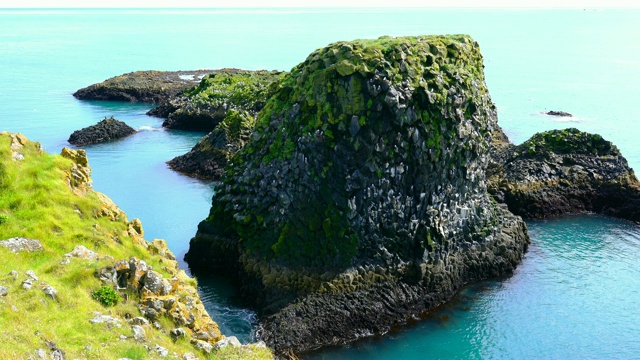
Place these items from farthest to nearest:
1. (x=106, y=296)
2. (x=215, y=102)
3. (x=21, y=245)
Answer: (x=215, y=102) → (x=21, y=245) → (x=106, y=296)

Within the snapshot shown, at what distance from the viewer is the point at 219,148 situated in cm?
6644

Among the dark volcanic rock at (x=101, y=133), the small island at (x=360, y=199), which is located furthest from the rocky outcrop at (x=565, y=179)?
the dark volcanic rock at (x=101, y=133)

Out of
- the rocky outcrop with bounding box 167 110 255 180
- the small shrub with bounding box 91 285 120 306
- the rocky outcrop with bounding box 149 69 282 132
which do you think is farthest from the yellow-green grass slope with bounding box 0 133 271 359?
the rocky outcrop with bounding box 149 69 282 132

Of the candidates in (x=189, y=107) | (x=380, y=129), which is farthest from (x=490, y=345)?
(x=189, y=107)

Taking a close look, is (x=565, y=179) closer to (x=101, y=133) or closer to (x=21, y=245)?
(x=21, y=245)

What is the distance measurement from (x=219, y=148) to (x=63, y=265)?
3974cm

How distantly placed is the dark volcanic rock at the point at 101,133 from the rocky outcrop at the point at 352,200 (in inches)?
1642

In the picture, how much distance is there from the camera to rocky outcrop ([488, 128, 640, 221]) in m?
55.6

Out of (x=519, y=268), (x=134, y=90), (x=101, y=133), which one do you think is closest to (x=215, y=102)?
(x=101, y=133)

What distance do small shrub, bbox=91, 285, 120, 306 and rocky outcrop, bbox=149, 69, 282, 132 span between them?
53.3 meters

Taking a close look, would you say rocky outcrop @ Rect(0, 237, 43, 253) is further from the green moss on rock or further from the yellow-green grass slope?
the green moss on rock

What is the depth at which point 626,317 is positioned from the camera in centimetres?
3978

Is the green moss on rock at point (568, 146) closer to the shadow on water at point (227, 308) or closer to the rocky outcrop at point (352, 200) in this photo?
the rocky outcrop at point (352, 200)

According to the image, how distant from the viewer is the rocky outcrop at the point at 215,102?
270 feet
